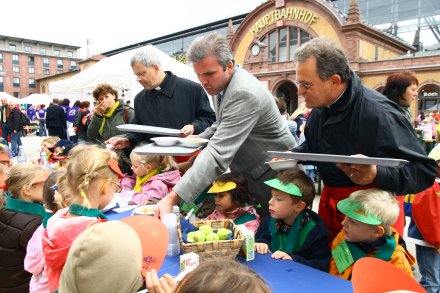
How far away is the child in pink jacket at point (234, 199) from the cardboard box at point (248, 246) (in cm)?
57

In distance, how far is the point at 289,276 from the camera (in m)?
1.55

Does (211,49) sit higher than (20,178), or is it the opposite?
(211,49)

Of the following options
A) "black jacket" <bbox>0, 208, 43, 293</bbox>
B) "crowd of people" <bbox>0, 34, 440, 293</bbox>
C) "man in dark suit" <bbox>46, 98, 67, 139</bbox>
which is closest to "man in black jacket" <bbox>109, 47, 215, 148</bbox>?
"crowd of people" <bbox>0, 34, 440, 293</bbox>

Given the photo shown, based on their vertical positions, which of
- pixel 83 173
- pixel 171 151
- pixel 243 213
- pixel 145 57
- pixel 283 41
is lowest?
pixel 243 213

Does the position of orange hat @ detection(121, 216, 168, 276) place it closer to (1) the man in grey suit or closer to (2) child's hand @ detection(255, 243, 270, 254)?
(1) the man in grey suit

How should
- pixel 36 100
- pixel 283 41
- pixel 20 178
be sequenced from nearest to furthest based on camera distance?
pixel 20 178
pixel 36 100
pixel 283 41

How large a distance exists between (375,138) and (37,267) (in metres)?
2.01

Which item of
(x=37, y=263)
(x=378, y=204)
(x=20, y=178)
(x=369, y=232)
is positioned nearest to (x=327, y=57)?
(x=378, y=204)

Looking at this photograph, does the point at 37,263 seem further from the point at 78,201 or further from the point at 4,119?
the point at 4,119

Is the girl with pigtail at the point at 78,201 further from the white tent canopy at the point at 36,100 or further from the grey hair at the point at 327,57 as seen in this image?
the white tent canopy at the point at 36,100

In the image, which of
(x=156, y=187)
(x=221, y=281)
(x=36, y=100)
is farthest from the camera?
(x=36, y=100)

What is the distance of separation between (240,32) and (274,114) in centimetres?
2645

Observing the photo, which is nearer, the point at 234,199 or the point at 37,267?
the point at 37,267

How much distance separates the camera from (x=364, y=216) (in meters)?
1.60
